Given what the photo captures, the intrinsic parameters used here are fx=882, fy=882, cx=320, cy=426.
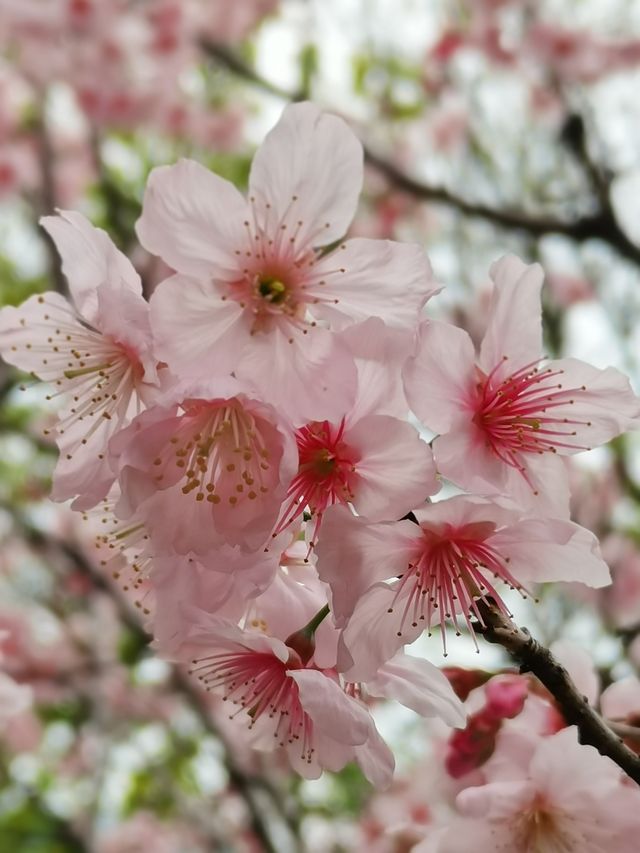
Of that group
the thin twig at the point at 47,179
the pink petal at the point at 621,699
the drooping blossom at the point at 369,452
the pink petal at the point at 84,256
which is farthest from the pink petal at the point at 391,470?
the thin twig at the point at 47,179

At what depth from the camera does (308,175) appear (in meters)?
1.09

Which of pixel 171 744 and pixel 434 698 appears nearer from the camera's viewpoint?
pixel 434 698

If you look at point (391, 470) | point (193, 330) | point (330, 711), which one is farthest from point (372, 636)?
point (193, 330)

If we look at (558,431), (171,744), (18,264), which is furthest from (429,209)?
(558,431)

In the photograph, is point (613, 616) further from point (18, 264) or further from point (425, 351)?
point (18, 264)

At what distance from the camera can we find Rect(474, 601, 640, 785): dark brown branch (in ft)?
3.14

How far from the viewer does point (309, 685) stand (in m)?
0.99

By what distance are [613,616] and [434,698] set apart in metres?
3.72

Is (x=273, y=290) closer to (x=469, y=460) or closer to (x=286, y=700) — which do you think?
(x=469, y=460)

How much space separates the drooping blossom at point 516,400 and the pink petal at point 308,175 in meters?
0.20

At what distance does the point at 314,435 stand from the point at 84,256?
376 mm

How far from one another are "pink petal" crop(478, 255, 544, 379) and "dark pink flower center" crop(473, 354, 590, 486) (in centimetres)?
2

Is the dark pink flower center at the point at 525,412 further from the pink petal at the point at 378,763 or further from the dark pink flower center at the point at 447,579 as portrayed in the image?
the pink petal at the point at 378,763

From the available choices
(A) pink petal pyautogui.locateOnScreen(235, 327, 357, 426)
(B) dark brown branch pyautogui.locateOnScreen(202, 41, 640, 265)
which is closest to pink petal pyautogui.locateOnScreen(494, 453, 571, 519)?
(A) pink petal pyautogui.locateOnScreen(235, 327, 357, 426)
